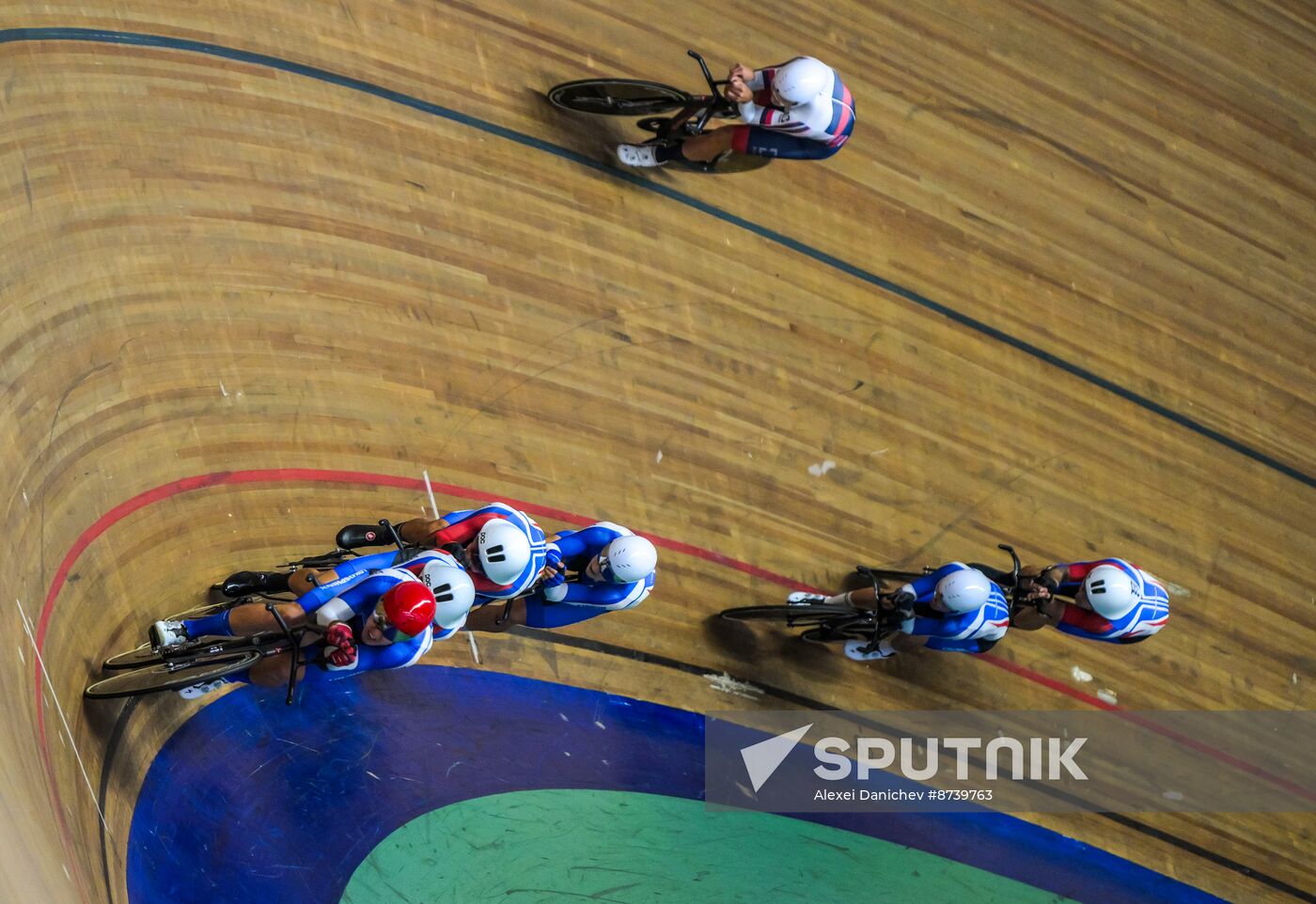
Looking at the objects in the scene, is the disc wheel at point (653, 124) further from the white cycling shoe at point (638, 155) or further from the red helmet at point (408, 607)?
the red helmet at point (408, 607)

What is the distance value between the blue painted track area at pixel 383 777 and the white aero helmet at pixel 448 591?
3.66 ft

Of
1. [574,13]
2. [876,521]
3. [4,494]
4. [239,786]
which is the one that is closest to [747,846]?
[876,521]

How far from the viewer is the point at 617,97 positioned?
627 cm

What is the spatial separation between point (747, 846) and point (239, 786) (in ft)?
7.73

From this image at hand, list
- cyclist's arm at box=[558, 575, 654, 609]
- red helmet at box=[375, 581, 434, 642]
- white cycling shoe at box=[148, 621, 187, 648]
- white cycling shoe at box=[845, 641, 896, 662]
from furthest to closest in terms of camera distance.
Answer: white cycling shoe at box=[845, 641, 896, 662]
cyclist's arm at box=[558, 575, 654, 609]
white cycling shoe at box=[148, 621, 187, 648]
red helmet at box=[375, 581, 434, 642]

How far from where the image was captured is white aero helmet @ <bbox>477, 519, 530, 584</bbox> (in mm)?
4750

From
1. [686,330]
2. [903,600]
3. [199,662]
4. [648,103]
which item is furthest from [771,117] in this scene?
[199,662]

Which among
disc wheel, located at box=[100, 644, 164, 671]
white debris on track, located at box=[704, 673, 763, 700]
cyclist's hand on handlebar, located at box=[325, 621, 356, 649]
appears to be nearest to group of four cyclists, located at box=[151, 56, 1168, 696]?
cyclist's hand on handlebar, located at box=[325, 621, 356, 649]

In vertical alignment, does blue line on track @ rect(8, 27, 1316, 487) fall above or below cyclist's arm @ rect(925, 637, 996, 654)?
above

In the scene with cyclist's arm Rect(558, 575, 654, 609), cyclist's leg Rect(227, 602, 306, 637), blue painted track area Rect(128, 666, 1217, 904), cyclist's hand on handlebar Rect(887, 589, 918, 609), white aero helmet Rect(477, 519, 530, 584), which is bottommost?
blue painted track area Rect(128, 666, 1217, 904)

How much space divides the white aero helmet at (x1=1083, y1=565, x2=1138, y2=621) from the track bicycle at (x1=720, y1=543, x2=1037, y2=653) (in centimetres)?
30

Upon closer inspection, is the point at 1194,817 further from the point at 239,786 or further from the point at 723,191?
the point at 239,786

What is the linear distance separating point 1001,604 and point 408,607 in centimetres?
297

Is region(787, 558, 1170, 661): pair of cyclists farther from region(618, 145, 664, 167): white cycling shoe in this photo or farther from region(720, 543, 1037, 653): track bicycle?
region(618, 145, 664, 167): white cycling shoe
